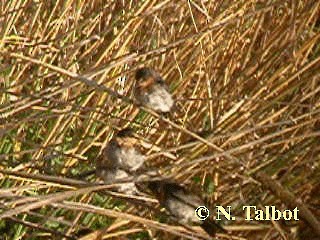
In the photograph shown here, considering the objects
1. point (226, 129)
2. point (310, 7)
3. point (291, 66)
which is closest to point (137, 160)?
point (226, 129)

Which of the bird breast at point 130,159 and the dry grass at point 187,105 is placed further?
the dry grass at point 187,105

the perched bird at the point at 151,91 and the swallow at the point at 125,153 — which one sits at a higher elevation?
the perched bird at the point at 151,91

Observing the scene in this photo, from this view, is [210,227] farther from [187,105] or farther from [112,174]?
[187,105]

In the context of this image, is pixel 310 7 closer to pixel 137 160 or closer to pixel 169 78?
pixel 169 78

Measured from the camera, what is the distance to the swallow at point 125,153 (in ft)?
4.33

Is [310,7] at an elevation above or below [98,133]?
above

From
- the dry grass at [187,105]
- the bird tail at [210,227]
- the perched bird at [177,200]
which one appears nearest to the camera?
the perched bird at [177,200]

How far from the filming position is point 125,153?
1321 millimetres

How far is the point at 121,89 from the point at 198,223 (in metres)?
0.56

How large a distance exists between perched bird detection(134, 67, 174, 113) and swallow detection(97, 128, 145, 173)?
2.6 inches

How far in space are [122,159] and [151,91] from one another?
0.12 meters

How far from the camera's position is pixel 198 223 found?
1.42 m

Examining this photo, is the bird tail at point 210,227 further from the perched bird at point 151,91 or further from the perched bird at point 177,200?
the perched bird at point 151,91

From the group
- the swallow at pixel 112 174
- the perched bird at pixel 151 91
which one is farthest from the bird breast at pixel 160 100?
the swallow at pixel 112 174
